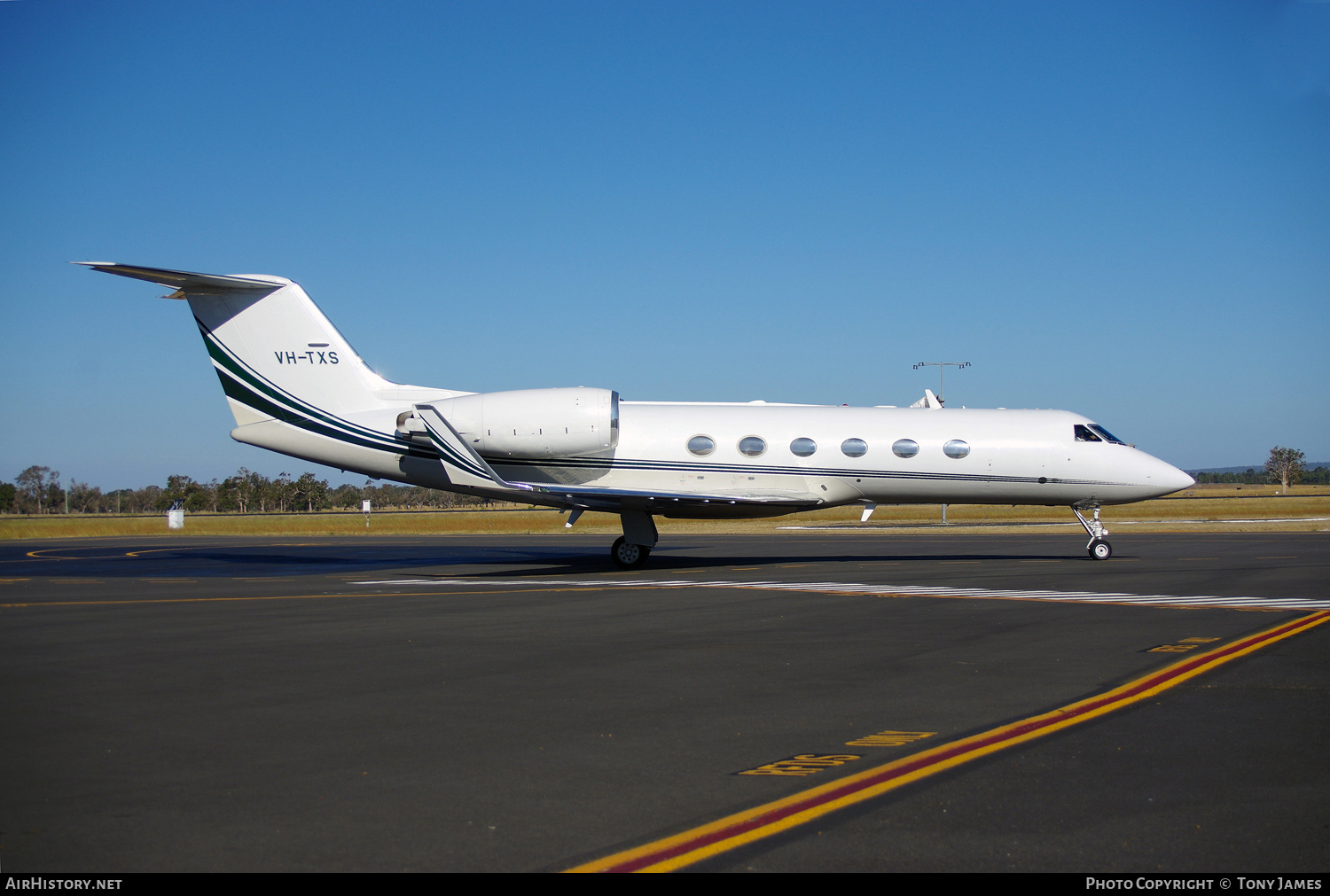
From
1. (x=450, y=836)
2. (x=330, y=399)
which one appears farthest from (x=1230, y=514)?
(x=450, y=836)

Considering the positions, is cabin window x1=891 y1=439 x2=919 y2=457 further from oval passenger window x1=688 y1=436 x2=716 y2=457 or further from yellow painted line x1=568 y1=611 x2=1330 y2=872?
yellow painted line x1=568 y1=611 x2=1330 y2=872

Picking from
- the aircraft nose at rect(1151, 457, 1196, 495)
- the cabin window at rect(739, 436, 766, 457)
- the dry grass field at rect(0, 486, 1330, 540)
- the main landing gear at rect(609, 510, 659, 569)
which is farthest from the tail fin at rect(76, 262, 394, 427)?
the dry grass field at rect(0, 486, 1330, 540)

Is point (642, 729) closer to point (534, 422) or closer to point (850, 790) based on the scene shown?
point (850, 790)

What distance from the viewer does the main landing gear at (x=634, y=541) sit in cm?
2325

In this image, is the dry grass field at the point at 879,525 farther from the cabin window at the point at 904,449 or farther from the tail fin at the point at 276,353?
the tail fin at the point at 276,353

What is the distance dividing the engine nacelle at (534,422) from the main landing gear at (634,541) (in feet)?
6.39

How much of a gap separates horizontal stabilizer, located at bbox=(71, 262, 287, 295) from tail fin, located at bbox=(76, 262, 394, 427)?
0.12 ft

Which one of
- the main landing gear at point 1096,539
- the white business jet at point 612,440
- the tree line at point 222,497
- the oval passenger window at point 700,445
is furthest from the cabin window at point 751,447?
the tree line at point 222,497

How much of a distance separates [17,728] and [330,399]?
1660cm

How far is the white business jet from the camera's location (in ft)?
74.4

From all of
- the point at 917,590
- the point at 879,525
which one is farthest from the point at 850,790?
the point at 879,525

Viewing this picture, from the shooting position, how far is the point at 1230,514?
63156 mm

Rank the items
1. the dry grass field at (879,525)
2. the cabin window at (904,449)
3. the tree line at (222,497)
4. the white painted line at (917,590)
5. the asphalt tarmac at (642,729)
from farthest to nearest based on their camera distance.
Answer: the tree line at (222,497)
the dry grass field at (879,525)
the cabin window at (904,449)
the white painted line at (917,590)
the asphalt tarmac at (642,729)
